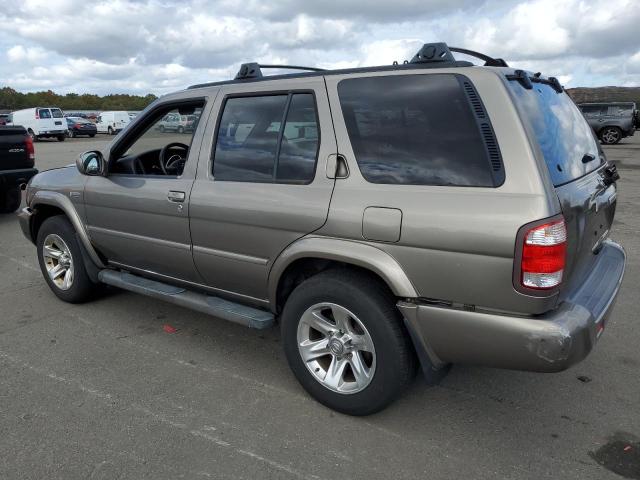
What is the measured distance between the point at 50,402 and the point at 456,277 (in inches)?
94.4

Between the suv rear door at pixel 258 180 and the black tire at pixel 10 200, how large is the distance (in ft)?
21.7

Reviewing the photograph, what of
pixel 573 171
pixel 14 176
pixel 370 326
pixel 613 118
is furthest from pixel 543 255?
pixel 613 118

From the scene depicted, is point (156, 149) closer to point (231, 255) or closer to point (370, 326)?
point (231, 255)

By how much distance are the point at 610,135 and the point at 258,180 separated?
986 inches

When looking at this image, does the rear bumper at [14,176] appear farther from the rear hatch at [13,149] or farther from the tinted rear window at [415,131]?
the tinted rear window at [415,131]

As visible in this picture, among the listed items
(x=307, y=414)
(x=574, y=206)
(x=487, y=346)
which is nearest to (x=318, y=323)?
(x=307, y=414)

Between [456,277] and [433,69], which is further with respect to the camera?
[433,69]

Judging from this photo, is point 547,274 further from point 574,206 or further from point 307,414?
point 307,414

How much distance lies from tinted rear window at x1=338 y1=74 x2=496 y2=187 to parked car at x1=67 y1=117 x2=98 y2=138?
37.2m

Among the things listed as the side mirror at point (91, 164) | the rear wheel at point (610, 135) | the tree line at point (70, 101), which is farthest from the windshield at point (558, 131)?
the tree line at point (70, 101)

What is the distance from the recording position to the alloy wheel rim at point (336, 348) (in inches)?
115

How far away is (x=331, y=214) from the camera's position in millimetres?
2852

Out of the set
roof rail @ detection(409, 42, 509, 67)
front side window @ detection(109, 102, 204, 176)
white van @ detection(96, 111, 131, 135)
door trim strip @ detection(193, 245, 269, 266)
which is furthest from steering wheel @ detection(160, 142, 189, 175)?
white van @ detection(96, 111, 131, 135)

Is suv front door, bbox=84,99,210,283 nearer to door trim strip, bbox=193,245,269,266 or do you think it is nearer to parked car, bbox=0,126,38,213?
door trim strip, bbox=193,245,269,266
